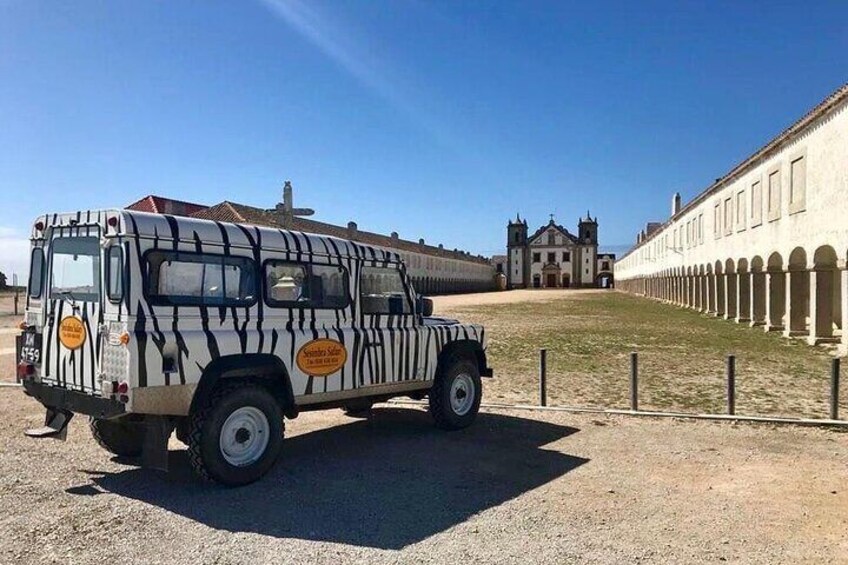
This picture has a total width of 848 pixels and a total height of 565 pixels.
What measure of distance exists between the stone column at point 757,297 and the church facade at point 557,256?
330ft

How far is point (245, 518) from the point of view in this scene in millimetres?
5035

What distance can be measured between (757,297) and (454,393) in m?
23.7

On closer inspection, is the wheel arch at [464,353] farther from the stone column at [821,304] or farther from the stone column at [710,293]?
the stone column at [710,293]

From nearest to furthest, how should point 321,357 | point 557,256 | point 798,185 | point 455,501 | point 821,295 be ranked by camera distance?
point 455,501
point 321,357
point 821,295
point 798,185
point 557,256

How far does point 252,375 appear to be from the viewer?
5980mm

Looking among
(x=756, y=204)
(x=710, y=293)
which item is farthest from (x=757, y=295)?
(x=710, y=293)

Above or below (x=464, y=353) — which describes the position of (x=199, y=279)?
above

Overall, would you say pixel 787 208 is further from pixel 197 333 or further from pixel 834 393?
pixel 197 333

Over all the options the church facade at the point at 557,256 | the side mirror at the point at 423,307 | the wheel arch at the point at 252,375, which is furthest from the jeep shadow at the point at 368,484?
the church facade at the point at 557,256

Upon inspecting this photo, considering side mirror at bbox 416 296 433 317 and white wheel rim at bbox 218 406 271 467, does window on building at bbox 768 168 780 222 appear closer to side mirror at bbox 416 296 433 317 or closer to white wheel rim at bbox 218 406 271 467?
side mirror at bbox 416 296 433 317

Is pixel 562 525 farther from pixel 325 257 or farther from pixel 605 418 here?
pixel 605 418

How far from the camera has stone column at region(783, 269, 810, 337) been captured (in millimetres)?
22484

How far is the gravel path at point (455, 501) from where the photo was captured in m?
4.44

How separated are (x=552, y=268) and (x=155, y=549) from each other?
12637 cm
